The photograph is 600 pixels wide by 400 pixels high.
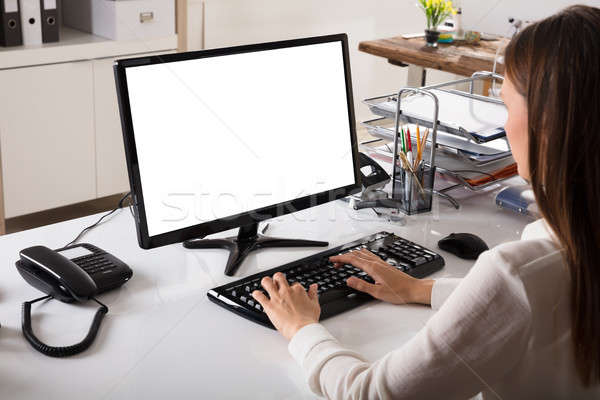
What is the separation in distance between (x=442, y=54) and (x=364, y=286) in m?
2.32

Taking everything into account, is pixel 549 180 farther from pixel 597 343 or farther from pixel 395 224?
pixel 395 224

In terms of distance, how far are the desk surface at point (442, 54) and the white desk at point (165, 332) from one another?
1.89 meters

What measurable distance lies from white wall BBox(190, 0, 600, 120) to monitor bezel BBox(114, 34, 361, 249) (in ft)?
7.51

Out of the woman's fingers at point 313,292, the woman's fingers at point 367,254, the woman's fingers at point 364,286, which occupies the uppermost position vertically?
the woman's fingers at point 367,254

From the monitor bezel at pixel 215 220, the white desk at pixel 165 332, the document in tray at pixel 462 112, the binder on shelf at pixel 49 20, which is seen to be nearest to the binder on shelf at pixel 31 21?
the binder on shelf at pixel 49 20

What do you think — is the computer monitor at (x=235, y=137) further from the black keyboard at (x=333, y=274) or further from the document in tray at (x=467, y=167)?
the document in tray at (x=467, y=167)

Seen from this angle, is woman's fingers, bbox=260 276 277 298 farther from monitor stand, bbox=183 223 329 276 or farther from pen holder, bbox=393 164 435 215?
pen holder, bbox=393 164 435 215

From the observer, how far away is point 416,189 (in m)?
1.58

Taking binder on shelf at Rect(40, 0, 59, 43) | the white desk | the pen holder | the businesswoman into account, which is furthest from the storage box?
the businesswoman

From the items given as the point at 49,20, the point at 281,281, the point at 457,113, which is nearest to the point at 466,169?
the point at 457,113

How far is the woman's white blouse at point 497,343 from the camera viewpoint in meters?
0.84

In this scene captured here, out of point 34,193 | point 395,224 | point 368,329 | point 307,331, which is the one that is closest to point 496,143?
point 395,224

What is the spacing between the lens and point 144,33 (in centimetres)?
290

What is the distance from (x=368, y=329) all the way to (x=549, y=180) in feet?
1.38
